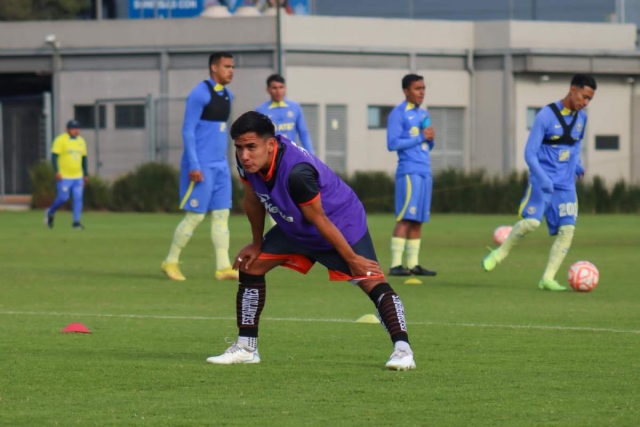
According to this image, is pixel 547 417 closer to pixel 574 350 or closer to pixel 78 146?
pixel 574 350

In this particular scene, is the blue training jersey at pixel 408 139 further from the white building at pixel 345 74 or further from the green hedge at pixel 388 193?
the white building at pixel 345 74

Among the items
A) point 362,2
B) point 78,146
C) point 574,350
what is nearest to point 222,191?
point 574,350

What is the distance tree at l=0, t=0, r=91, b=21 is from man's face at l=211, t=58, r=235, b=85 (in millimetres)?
50363

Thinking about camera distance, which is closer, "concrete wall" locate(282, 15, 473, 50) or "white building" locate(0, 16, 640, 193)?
"white building" locate(0, 16, 640, 193)

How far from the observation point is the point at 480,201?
130ft

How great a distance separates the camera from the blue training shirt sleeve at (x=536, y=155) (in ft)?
46.2

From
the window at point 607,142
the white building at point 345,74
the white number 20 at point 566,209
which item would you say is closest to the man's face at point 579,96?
the white number 20 at point 566,209

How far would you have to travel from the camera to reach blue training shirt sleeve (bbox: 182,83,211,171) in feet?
49.1

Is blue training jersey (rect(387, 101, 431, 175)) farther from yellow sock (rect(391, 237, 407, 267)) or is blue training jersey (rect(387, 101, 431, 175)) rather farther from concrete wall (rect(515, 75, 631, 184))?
concrete wall (rect(515, 75, 631, 184))

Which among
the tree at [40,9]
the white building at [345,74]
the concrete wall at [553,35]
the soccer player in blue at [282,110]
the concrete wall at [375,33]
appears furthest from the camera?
the tree at [40,9]

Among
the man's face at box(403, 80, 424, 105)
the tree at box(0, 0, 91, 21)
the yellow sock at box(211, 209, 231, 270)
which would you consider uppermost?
the tree at box(0, 0, 91, 21)

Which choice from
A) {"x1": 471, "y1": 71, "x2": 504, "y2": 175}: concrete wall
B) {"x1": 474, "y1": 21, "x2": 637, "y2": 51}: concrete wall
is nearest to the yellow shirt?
{"x1": 471, "y1": 71, "x2": 504, "y2": 175}: concrete wall

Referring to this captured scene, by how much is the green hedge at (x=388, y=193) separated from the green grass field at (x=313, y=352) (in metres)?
21.1

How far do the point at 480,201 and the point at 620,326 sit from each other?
28.6m
